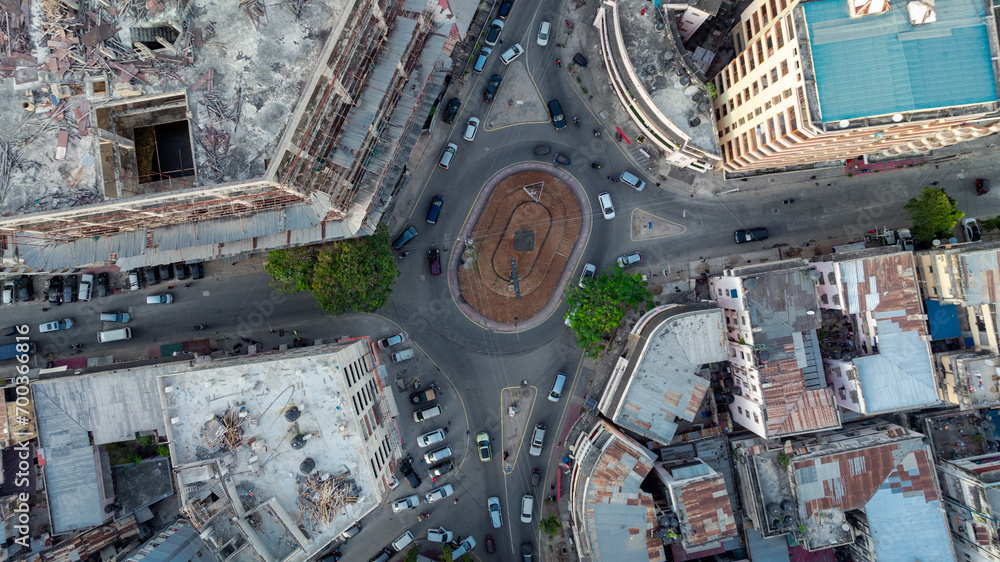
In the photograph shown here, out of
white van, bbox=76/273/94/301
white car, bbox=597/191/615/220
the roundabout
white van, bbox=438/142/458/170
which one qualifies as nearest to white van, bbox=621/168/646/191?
white car, bbox=597/191/615/220

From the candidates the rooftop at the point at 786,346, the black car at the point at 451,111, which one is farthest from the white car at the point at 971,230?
the black car at the point at 451,111

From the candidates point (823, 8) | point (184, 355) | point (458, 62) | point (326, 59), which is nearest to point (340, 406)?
point (184, 355)

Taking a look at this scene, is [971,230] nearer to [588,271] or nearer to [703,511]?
[588,271]

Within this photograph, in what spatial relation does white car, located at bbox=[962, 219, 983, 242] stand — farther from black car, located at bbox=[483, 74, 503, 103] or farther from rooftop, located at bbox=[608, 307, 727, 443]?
black car, located at bbox=[483, 74, 503, 103]

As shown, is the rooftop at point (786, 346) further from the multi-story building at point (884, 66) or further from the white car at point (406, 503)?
the white car at point (406, 503)

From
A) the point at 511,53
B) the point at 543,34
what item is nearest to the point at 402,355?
the point at 511,53
